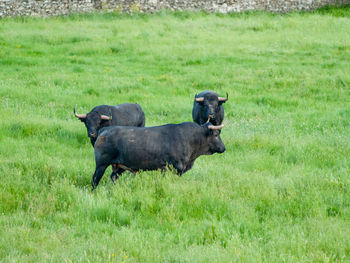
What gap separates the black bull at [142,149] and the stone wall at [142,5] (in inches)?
865

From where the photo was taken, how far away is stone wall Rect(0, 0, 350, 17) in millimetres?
27031

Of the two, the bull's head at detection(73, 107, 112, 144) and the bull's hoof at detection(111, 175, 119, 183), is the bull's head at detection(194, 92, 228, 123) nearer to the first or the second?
the bull's head at detection(73, 107, 112, 144)

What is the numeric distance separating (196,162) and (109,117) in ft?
5.95

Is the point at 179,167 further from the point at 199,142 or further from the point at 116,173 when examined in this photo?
the point at 116,173

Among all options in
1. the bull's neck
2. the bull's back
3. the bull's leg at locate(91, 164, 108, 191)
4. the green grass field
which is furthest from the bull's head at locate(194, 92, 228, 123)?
the bull's leg at locate(91, 164, 108, 191)

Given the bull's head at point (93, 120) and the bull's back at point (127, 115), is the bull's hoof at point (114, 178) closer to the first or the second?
the bull's head at point (93, 120)

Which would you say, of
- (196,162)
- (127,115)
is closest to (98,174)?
(196,162)

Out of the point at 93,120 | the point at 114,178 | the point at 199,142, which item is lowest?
the point at 114,178

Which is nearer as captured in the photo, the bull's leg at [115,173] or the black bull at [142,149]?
the black bull at [142,149]

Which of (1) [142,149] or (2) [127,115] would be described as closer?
(1) [142,149]

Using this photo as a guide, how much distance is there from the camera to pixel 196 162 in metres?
8.95

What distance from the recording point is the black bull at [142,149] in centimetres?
721

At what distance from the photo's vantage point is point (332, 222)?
18.8ft

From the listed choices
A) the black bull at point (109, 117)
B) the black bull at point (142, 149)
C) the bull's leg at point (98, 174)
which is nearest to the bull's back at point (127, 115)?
the black bull at point (109, 117)
